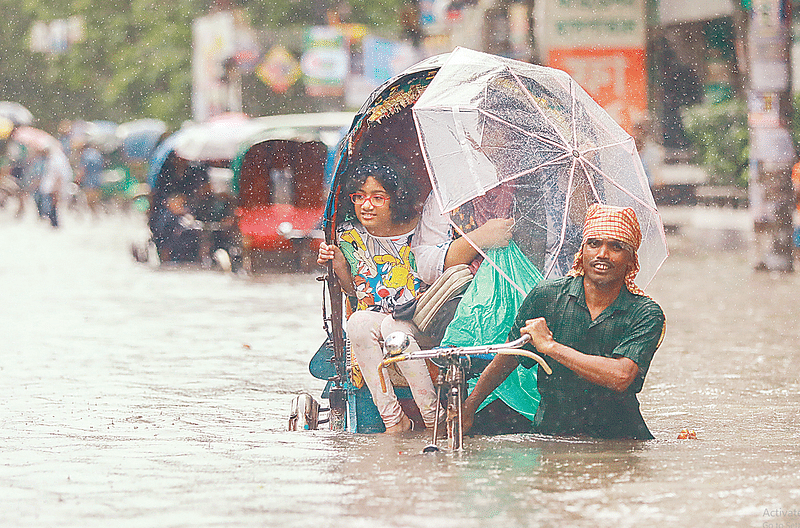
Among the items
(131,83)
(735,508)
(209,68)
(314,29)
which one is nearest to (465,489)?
(735,508)

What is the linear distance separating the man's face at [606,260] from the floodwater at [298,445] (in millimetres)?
718

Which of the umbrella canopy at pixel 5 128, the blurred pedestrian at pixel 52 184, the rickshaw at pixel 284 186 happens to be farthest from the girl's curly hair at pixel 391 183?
the umbrella canopy at pixel 5 128

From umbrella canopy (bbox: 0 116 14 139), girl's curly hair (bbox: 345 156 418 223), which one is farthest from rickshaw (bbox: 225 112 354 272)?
umbrella canopy (bbox: 0 116 14 139)

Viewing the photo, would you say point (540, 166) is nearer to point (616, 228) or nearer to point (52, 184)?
point (616, 228)

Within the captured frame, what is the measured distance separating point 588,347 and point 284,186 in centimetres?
1276

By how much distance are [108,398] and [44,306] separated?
18.4 feet

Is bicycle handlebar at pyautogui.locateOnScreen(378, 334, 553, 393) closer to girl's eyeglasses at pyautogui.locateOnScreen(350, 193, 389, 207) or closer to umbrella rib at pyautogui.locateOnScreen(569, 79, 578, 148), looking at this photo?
girl's eyeglasses at pyautogui.locateOnScreen(350, 193, 389, 207)

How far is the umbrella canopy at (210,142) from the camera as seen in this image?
19.3 meters

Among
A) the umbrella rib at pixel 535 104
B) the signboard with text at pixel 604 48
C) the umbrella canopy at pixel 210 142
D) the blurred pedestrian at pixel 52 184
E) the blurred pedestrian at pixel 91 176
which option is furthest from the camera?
the blurred pedestrian at pixel 91 176

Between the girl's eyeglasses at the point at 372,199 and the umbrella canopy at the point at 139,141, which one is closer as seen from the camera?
the girl's eyeglasses at the point at 372,199

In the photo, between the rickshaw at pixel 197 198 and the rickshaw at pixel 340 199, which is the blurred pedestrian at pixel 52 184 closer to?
the rickshaw at pixel 197 198

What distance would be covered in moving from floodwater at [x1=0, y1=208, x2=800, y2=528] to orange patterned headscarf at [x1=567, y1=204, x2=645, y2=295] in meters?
0.75

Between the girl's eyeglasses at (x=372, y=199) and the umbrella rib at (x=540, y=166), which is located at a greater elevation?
the umbrella rib at (x=540, y=166)

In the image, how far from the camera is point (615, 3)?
18.3 metres
